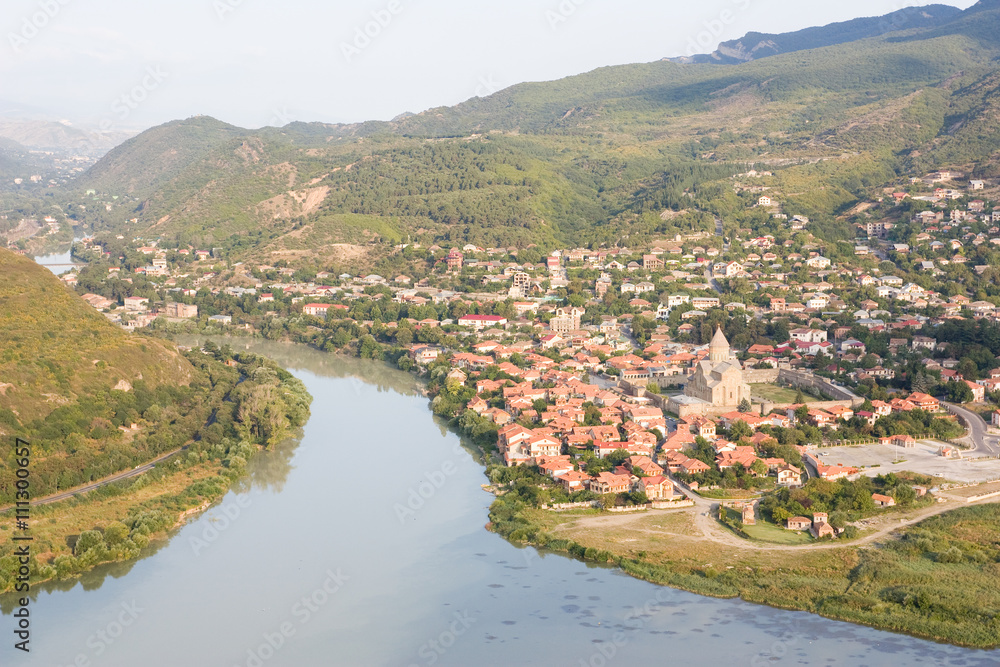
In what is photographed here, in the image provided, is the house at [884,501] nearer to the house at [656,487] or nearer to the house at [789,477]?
the house at [789,477]

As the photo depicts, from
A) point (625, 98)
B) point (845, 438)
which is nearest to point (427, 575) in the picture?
point (845, 438)

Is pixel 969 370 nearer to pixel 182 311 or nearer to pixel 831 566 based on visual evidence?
pixel 831 566

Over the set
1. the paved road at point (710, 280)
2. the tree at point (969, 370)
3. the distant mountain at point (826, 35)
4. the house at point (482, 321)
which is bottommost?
the tree at point (969, 370)

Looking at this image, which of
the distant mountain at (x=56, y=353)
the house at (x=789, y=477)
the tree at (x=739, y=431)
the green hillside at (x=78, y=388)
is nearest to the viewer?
the house at (x=789, y=477)

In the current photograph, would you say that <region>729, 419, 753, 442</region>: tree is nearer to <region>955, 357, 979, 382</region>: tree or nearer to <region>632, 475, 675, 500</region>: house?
<region>632, 475, 675, 500</region>: house

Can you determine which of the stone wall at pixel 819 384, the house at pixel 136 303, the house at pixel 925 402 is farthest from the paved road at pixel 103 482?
the house at pixel 136 303

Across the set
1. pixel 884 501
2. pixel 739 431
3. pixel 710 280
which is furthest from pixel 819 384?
pixel 710 280
